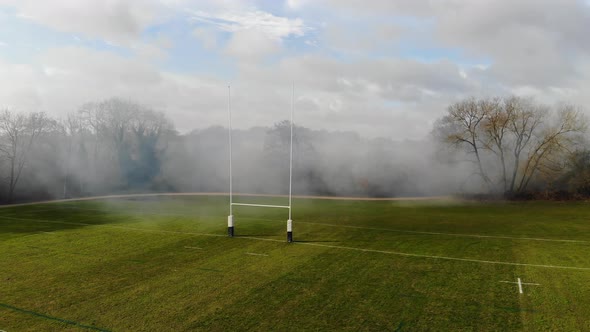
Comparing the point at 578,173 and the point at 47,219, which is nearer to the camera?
the point at 47,219

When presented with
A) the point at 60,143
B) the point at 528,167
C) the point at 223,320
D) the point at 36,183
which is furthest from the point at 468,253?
the point at 60,143

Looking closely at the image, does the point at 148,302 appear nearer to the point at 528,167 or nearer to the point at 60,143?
the point at 528,167

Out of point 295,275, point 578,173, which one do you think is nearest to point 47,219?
point 295,275

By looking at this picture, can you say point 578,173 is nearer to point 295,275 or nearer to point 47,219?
point 295,275

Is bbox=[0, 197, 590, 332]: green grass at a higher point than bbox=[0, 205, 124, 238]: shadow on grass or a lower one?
lower

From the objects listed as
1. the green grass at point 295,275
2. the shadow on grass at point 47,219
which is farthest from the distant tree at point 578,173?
the shadow on grass at point 47,219

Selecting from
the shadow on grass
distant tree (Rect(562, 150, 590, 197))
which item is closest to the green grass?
the shadow on grass

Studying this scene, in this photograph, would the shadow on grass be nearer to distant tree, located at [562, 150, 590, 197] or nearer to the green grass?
the green grass

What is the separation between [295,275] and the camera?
11852mm

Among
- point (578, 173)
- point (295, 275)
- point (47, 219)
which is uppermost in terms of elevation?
point (578, 173)

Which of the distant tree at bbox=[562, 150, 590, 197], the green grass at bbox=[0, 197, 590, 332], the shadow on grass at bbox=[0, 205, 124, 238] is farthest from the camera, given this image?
the distant tree at bbox=[562, 150, 590, 197]

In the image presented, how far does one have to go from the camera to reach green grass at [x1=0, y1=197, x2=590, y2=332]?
8.82m

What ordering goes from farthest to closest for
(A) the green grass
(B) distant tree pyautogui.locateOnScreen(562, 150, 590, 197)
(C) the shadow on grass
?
1. (B) distant tree pyautogui.locateOnScreen(562, 150, 590, 197)
2. (C) the shadow on grass
3. (A) the green grass

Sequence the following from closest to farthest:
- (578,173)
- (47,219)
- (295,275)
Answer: (295,275) < (47,219) < (578,173)
